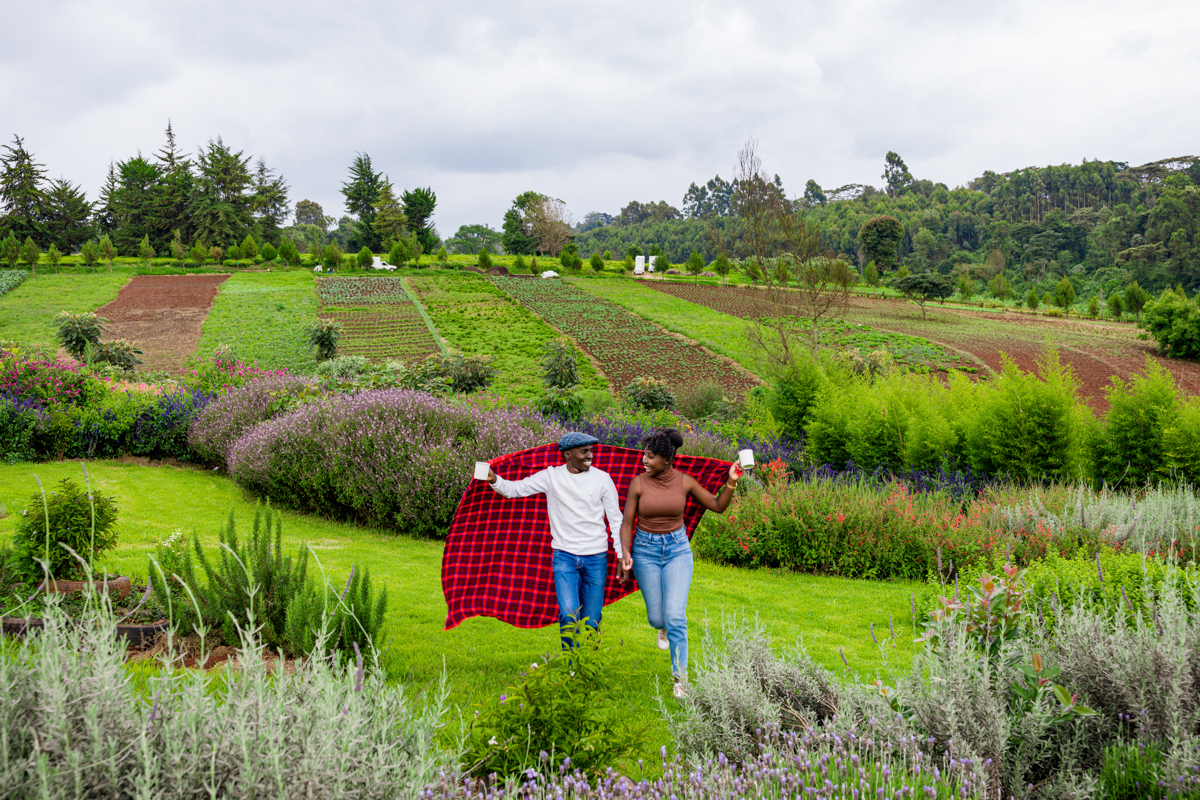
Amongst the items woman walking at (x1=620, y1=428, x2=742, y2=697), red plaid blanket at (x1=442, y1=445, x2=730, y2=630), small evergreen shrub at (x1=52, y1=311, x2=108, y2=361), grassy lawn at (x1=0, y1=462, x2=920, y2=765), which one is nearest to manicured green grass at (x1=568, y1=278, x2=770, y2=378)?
grassy lawn at (x1=0, y1=462, x2=920, y2=765)

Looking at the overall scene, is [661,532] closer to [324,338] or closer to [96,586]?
[96,586]

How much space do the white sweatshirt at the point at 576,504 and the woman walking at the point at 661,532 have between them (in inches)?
5.5

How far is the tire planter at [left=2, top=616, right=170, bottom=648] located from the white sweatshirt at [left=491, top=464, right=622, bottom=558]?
253cm

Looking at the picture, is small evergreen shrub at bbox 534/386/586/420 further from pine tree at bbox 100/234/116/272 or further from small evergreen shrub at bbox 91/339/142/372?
pine tree at bbox 100/234/116/272

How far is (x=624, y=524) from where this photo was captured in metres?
4.70

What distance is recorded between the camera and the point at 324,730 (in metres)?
2.09

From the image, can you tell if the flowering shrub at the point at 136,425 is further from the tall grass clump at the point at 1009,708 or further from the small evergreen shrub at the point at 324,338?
the tall grass clump at the point at 1009,708

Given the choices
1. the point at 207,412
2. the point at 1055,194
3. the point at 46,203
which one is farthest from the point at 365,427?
the point at 1055,194

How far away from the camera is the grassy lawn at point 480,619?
4812 mm

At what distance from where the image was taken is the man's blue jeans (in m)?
4.71

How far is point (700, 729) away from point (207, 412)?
40.6 ft

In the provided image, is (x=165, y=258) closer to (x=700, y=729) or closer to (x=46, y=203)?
(x=46, y=203)

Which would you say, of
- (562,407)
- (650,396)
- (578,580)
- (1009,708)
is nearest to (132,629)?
(578,580)

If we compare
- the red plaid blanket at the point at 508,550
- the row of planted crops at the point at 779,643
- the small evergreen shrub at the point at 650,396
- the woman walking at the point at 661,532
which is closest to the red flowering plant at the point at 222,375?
the row of planted crops at the point at 779,643
